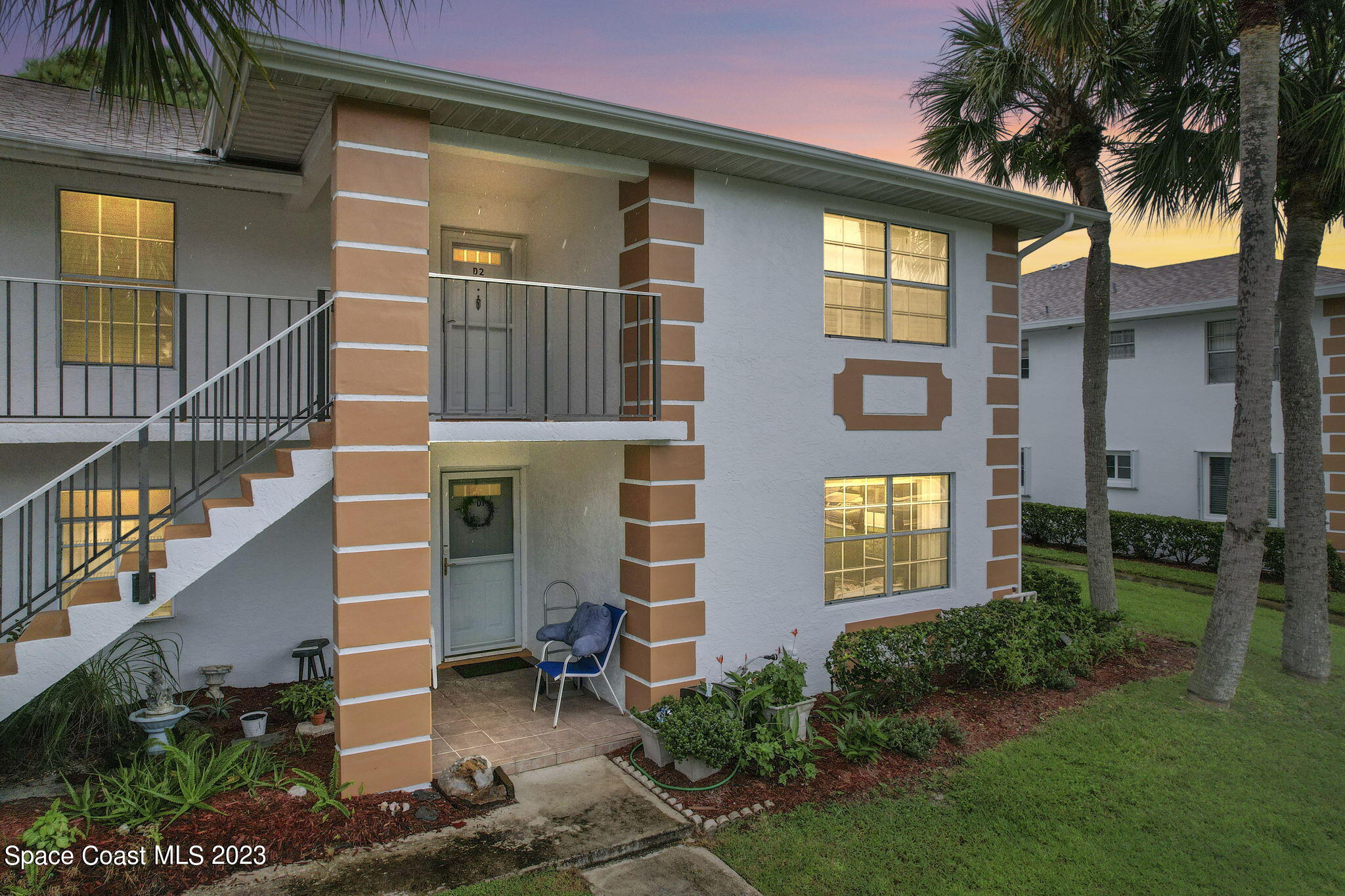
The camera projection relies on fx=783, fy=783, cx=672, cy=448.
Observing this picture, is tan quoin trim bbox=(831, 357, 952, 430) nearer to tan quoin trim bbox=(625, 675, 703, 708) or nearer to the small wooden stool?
tan quoin trim bbox=(625, 675, 703, 708)

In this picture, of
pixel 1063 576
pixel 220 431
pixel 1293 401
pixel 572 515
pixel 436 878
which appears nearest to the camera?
pixel 436 878

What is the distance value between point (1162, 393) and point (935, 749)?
13463 mm

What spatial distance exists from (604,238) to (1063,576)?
726 cm

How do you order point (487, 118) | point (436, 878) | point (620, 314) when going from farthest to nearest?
1. point (620, 314)
2. point (487, 118)
3. point (436, 878)

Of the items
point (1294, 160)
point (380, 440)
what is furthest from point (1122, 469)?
point (380, 440)

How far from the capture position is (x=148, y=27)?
4039 millimetres

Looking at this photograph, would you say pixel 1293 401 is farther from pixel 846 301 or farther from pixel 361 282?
pixel 361 282

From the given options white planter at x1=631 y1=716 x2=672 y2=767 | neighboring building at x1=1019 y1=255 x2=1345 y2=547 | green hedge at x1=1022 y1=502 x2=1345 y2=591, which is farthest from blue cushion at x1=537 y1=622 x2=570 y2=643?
neighboring building at x1=1019 y1=255 x2=1345 y2=547

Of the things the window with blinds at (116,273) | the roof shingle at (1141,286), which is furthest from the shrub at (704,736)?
the roof shingle at (1141,286)

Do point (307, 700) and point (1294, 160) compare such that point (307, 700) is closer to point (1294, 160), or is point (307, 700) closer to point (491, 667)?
point (491, 667)

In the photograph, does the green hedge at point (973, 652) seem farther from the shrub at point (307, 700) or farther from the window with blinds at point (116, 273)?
the window with blinds at point (116, 273)

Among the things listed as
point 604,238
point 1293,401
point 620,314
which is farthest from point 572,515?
point 1293,401

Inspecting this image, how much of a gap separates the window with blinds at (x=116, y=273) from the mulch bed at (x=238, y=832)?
12.4 ft

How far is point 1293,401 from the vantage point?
8.90 metres
